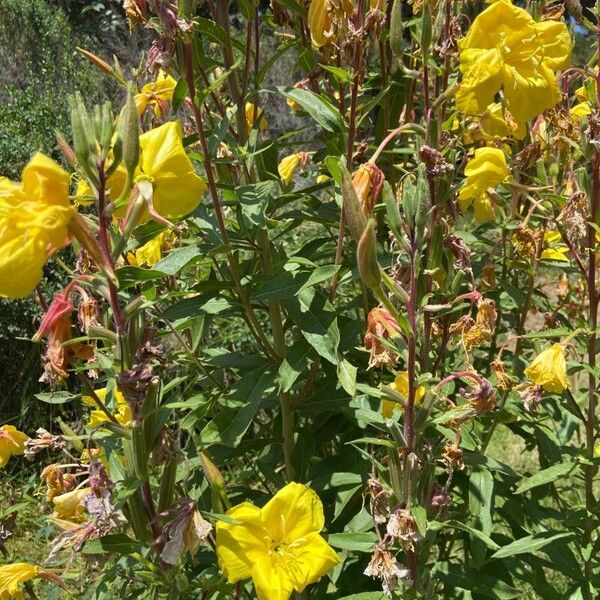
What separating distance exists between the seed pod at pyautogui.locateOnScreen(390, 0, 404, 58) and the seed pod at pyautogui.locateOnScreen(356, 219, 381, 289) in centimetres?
65

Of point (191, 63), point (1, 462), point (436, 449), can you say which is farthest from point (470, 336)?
point (1, 462)

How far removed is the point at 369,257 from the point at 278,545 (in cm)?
79

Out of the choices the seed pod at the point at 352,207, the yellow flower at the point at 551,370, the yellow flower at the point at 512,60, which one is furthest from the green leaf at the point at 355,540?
the yellow flower at the point at 512,60

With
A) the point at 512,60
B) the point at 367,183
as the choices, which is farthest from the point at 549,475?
the point at 512,60

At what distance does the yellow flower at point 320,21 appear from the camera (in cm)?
176

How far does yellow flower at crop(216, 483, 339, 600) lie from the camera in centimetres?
171

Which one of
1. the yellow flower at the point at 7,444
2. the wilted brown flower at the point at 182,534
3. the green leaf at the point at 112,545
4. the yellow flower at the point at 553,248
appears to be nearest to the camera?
the wilted brown flower at the point at 182,534

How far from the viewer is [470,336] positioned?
1.87 metres

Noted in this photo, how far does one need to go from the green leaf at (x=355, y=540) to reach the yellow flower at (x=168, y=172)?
0.82 metres

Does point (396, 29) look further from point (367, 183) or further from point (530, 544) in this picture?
point (530, 544)

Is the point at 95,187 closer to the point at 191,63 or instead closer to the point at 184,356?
the point at 191,63

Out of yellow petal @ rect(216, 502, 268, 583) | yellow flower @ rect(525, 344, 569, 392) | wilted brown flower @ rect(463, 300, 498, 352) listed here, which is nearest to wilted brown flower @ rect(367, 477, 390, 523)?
yellow petal @ rect(216, 502, 268, 583)

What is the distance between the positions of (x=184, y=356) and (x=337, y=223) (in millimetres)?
529

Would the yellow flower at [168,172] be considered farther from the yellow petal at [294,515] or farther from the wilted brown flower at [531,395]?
the wilted brown flower at [531,395]
